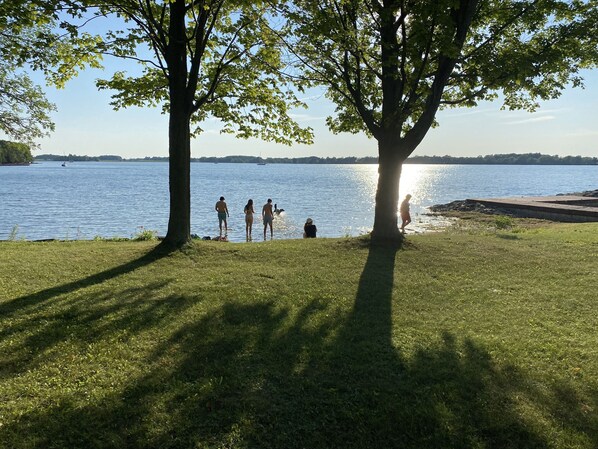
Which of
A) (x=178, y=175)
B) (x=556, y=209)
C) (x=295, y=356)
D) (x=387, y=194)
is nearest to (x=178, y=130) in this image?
(x=178, y=175)

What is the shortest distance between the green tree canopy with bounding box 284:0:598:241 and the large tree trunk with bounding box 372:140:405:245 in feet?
0.10

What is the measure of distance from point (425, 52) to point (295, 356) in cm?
897

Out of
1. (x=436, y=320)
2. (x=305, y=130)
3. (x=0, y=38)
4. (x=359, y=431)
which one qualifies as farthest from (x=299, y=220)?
(x=359, y=431)

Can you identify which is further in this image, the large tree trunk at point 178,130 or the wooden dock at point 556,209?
the wooden dock at point 556,209

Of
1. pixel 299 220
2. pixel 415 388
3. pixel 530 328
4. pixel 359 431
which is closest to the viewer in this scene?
pixel 359 431

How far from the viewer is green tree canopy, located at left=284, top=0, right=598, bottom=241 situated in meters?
10.8

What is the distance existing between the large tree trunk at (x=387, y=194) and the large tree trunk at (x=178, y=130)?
573 cm

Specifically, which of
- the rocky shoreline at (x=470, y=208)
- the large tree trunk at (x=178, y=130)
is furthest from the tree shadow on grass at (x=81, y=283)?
the rocky shoreline at (x=470, y=208)

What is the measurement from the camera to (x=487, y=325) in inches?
275

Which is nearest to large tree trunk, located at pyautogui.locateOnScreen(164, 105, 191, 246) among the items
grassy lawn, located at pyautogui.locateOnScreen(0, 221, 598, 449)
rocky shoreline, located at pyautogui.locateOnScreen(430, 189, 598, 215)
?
grassy lawn, located at pyautogui.locateOnScreen(0, 221, 598, 449)

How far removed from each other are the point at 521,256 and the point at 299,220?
89.0 ft

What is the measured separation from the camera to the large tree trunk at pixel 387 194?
41.9ft

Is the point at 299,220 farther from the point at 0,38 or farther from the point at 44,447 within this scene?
the point at 44,447

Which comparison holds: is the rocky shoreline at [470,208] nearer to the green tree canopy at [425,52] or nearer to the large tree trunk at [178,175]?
the green tree canopy at [425,52]
